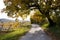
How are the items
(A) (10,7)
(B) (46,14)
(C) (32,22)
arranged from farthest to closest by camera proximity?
(C) (32,22) < (B) (46,14) < (A) (10,7)

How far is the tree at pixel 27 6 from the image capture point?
2797cm

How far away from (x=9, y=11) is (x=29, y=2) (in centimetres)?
352

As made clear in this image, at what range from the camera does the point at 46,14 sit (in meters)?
30.7

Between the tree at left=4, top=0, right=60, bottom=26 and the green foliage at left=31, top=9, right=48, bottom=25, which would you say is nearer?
the tree at left=4, top=0, right=60, bottom=26

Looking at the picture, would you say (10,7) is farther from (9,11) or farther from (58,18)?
(58,18)

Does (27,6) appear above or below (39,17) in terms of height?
above

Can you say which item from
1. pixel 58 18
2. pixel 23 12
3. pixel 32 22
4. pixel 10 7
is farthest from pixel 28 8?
pixel 32 22

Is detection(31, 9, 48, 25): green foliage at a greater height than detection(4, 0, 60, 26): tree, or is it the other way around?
detection(4, 0, 60, 26): tree

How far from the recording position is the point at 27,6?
96.8 feet

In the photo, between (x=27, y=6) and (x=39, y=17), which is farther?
(x=39, y=17)

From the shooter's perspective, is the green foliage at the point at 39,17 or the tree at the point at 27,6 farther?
the green foliage at the point at 39,17

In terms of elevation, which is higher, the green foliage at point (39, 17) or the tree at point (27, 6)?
the tree at point (27, 6)

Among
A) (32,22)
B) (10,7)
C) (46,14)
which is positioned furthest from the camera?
(32,22)

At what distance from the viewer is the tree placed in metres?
28.0
